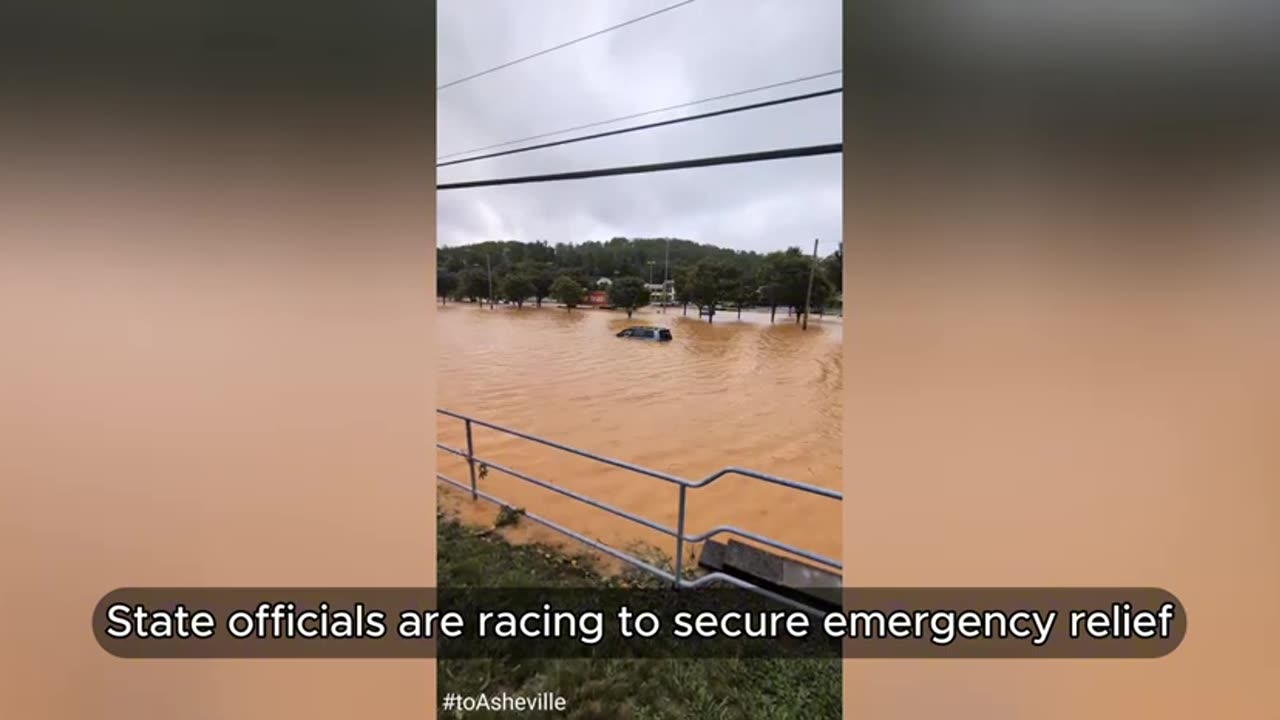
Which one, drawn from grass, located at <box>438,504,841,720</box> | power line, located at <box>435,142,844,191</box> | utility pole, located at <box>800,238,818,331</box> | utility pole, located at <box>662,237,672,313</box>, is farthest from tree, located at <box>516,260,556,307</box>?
grass, located at <box>438,504,841,720</box>

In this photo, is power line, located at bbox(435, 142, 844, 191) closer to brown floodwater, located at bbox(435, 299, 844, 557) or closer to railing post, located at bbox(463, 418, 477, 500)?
brown floodwater, located at bbox(435, 299, 844, 557)

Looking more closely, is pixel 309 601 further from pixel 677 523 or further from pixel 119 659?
pixel 677 523

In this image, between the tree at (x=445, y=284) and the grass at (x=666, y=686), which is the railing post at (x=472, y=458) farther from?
the grass at (x=666, y=686)

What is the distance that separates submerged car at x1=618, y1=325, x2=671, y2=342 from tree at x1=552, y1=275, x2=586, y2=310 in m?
0.18

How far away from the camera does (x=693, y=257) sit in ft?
3.60

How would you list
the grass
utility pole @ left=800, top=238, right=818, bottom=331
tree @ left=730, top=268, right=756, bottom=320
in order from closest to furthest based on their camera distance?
1. the grass
2. utility pole @ left=800, top=238, right=818, bottom=331
3. tree @ left=730, top=268, right=756, bottom=320

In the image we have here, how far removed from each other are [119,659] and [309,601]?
0.44m

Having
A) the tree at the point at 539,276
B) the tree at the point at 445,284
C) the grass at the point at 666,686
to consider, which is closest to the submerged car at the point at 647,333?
the tree at the point at 539,276

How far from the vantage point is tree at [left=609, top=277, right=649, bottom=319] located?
115 centimetres

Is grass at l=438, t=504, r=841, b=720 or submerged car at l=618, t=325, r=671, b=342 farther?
submerged car at l=618, t=325, r=671, b=342

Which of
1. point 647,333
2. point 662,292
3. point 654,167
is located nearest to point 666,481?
point 647,333

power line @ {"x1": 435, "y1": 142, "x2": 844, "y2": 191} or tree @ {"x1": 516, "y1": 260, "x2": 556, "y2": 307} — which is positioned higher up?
power line @ {"x1": 435, "y1": 142, "x2": 844, "y2": 191}

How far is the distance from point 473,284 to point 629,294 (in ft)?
1.48

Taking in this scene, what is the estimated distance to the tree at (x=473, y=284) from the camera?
98 cm
